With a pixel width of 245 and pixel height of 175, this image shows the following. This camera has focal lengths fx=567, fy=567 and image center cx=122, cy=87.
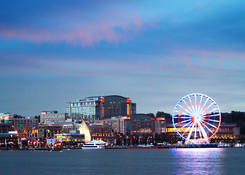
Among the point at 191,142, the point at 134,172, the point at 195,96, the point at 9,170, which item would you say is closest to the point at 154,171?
the point at 134,172

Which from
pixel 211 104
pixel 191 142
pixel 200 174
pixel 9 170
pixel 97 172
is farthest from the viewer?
pixel 191 142

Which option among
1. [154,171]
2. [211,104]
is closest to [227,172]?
[154,171]

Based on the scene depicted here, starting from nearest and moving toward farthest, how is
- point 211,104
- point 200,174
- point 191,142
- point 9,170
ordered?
1. point 200,174
2. point 9,170
3. point 211,104
4. point 191,142

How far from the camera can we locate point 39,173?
81.4 m

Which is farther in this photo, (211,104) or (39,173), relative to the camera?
(211,104)

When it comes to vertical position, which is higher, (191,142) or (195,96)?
(195,96)

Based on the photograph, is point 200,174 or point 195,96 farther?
point 195,96

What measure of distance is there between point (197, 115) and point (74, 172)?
2952 inches

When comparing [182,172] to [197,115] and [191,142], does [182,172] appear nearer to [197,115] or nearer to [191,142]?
[197,115]

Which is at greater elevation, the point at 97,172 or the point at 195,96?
the point at 195,96

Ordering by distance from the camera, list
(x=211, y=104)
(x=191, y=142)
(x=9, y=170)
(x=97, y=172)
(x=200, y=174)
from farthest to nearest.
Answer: (x=191, y=142) < (x=211, y=104) < (x=9, y=170) < (x=97, y=172) < (x=200, y=174)

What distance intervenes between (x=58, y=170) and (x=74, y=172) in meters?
4.76

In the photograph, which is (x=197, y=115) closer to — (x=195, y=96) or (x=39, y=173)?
(x=195, y=96)

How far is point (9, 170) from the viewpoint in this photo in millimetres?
87625
